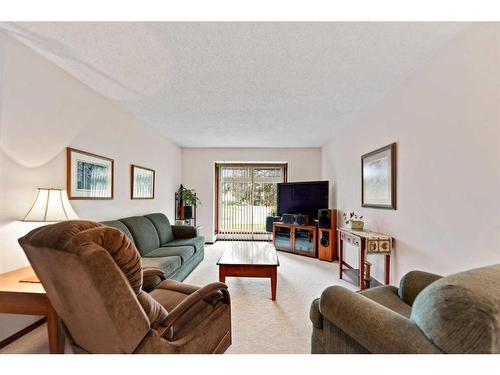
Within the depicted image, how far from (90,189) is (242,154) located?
360 cm

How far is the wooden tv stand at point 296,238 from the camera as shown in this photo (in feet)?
15.1

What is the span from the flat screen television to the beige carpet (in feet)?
3.99

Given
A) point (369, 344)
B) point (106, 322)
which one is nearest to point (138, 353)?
point (106, 322)

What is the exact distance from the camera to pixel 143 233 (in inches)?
127

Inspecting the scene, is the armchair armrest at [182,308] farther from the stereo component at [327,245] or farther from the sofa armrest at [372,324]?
the stereo component at [327,245]

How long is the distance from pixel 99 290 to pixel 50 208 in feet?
3.75

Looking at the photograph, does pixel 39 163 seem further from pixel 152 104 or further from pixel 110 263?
pixel 110 263

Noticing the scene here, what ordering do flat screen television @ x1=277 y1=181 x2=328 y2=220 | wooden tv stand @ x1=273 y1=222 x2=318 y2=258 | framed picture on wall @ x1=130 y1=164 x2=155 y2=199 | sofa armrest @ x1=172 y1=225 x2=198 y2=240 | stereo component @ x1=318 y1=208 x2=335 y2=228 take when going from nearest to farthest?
framed picture on wall @ x1=130 y1=164 x2=155 y2=199 → sofa armrest @ x1=172 y1=225 x2=198 y2=240 → stereo component @ x1=318 y1=208 x2=335 y2=228 → wooden tv stand @ x1=273 y1=222 x2=318 y2=258 → flat screen television @ x1=277 y1=181 x2=328 y2=220

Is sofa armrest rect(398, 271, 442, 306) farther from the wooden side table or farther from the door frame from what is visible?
the door frame

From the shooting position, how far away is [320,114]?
11.1ft

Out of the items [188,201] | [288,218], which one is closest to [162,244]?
[188,201]

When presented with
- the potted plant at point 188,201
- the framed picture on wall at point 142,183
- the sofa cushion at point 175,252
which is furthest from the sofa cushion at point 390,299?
the potted plant at point 188,201

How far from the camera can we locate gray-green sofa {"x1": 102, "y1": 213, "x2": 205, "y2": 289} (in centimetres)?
266

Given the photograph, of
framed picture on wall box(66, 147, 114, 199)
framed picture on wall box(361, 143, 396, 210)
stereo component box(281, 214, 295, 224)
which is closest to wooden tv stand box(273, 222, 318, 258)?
stereo component box(281, 214, 295, 224)
